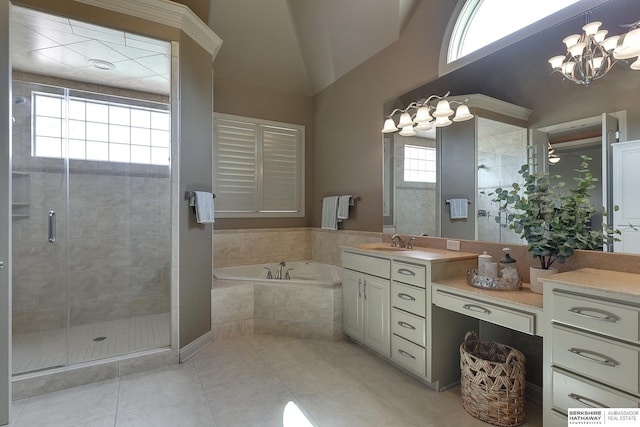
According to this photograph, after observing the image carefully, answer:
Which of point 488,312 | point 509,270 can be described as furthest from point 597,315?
point 509,270

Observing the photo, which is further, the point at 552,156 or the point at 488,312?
the point at 552,156

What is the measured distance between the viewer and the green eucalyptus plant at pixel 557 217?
5.62 feet

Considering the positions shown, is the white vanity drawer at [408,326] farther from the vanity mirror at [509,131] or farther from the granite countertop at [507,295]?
the vanity mirror at [509,131]

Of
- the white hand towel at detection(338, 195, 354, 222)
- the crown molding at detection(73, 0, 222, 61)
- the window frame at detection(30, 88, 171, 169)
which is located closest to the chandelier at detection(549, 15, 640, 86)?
the white hand towel at detection(338, 195, 354, 222)

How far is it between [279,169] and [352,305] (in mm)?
2197

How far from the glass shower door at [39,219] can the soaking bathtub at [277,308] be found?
4.21 ft

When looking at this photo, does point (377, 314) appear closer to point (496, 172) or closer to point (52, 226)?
point (496, 172)

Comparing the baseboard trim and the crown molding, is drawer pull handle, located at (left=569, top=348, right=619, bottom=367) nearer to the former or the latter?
the baseboard trim

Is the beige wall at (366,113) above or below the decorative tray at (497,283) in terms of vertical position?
above

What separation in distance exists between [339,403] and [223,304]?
1.52 meters

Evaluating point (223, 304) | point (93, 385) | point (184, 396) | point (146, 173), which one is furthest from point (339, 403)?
point (146, 173)

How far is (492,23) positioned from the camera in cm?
243

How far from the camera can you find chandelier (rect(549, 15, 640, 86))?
1584 millimetres

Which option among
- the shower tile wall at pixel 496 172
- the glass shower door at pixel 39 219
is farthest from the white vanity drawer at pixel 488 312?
the glass shower door at pixel 39 219
